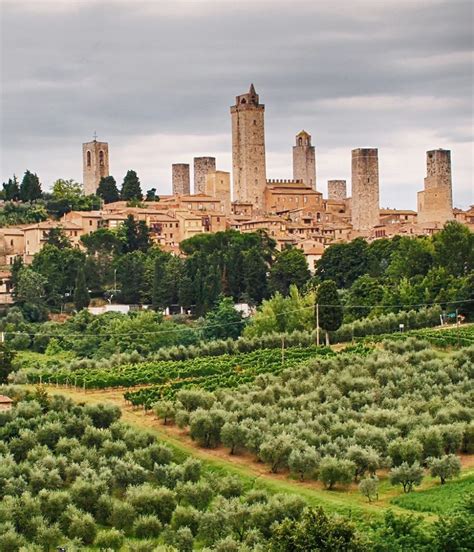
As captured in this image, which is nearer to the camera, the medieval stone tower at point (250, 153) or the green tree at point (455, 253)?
the green tree at point (455, 253)

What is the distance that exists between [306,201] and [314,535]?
7009 centimetres

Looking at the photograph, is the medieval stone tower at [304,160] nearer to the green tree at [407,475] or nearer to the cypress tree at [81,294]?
the cypress tree at [81,294]

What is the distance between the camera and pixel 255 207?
87.9 meters

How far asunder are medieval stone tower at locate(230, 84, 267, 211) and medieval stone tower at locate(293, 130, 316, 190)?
26.1 feet

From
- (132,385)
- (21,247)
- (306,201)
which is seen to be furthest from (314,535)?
(306,201)

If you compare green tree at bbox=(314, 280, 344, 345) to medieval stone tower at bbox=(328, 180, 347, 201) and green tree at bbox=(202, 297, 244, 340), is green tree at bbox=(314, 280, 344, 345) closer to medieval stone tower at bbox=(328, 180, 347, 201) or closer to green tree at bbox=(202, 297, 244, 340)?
green tree at bbox=(202, 297, 244, 340)

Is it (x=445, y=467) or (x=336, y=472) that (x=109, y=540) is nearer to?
(x=336, y=472)

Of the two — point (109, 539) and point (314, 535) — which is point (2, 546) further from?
point (314, 535)

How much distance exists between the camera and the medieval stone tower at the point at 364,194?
83312 mm

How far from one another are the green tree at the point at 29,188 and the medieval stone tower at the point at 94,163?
41.4 feet

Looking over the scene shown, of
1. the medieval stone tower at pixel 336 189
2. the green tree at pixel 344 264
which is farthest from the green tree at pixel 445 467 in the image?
the medieval stone tower at pixel 336 189

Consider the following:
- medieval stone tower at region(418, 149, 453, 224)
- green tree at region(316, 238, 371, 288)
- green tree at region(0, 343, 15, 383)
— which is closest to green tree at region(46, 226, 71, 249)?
green tree at region(316, 238, 371, 288)

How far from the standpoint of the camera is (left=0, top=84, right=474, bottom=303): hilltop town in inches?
2955

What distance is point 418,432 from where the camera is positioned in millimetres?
26953
